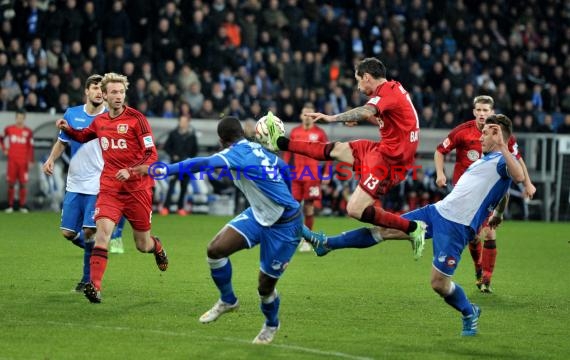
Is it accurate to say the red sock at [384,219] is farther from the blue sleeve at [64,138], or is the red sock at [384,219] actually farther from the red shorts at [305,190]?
the red shorts at [305,190]

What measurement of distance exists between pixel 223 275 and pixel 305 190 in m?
9.05

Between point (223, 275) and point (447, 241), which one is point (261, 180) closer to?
point (223, 275)

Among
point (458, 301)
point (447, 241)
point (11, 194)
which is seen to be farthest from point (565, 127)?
point (458, 301)

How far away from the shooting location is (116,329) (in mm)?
9344

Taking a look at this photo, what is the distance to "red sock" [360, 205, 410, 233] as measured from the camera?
1046 cm

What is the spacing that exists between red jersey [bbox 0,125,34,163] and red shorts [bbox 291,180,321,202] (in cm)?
793

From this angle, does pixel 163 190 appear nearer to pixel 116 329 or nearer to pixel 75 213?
pixel 75 213

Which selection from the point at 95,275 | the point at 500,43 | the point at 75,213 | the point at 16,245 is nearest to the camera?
the point at 95,275

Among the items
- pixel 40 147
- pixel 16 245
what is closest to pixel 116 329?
pixel 16 245

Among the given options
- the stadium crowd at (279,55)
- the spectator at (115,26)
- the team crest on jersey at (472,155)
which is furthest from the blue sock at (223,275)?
the spectator at (115,26)

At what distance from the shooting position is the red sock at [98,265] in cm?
1080

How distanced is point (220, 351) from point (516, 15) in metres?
27.2

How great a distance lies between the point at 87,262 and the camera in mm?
11875

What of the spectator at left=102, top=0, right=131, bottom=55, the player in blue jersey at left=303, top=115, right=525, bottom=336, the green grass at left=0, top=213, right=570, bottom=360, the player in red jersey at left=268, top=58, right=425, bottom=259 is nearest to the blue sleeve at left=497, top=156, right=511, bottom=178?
the player in blue jersey at left=303, top=115, right=525, bottom=336
